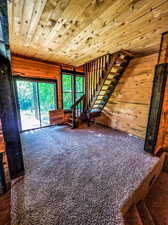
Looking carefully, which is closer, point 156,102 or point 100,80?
point 156,102

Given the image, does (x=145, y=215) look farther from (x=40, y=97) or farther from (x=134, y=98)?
(x=40, y=97)

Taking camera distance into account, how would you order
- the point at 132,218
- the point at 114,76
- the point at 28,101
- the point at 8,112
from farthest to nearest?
the point at 28,101 < the point at 114,76 < the point at 8,112 < the point at 132,218

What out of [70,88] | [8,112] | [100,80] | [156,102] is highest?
[100,80]

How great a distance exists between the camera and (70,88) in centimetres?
435

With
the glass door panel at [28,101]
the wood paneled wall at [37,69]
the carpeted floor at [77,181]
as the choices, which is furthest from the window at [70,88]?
the carpeted floor at [77,181]

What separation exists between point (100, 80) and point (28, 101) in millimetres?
3189

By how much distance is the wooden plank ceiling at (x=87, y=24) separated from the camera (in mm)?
1267

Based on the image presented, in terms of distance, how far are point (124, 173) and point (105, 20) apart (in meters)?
2.49

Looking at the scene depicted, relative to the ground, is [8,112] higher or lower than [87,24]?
lower

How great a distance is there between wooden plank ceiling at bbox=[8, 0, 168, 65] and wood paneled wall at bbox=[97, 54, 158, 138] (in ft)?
1.68

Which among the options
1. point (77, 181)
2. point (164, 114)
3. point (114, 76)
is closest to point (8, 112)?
point (77, 181)

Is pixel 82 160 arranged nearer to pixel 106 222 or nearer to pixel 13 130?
pixel 106 222

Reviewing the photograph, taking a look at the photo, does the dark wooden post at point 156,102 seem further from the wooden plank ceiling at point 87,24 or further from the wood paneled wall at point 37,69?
the wood paneled wall at point 37,69

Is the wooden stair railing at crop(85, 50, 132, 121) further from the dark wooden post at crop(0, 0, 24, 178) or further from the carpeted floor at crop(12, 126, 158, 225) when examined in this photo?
the dark wooden post at crop(0, 0, 24, 178)
